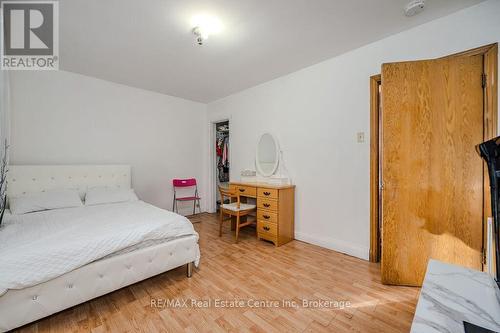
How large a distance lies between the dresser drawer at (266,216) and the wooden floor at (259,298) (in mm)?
465

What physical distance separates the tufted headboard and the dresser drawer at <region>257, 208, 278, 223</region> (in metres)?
2.20

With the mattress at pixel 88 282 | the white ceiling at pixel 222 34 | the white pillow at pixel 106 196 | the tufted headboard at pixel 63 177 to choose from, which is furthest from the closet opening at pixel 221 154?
the mattress at pixel 88 282

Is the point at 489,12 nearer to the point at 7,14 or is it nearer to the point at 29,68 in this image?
the point at 7,14

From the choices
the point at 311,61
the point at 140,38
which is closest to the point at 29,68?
the point at 140,38

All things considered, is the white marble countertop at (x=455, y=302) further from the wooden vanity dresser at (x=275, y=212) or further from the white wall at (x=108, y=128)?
the white wall at (x=108, y=128)

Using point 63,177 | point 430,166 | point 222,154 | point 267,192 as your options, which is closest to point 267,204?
point 267,192

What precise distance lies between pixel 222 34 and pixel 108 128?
8.06 ft

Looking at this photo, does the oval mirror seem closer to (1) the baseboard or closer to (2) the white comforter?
(1) the baseboard

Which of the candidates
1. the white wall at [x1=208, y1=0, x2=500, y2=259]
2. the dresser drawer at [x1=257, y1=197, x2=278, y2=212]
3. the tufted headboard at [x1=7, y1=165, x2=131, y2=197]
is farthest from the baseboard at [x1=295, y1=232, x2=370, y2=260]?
the tufted headboard at [x1=7, y1=165, x2=131, y2=197]

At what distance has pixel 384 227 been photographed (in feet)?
6.12

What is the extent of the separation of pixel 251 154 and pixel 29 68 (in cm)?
324

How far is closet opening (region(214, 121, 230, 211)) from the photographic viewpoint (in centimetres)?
440

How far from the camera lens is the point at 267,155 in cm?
338

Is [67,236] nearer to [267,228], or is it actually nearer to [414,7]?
[267,228]
